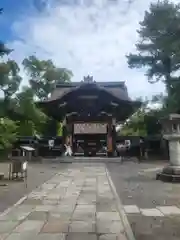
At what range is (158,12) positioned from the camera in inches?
1083

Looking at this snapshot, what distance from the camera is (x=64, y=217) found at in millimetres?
5754

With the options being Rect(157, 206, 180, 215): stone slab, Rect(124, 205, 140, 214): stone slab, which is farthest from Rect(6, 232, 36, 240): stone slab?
Rect(157, 206, 180, 215): stone slab

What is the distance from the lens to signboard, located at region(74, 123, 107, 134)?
25609 millimetres

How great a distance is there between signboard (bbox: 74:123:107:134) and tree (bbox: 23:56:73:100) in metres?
18.1

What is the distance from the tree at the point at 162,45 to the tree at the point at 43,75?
15.3m

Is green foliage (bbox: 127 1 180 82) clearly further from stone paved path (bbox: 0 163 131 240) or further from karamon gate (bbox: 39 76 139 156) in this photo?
stone paved path (bbox: 0 163 131 240)

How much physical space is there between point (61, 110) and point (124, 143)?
23.1ft

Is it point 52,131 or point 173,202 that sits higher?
point 52,131

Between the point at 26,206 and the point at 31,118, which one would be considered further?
the point at 31,118

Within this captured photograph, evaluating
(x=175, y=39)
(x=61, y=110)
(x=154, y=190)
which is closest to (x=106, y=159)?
(x=61, y=110)

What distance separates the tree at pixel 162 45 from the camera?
25.8 m

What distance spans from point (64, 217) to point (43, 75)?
39.2 meters

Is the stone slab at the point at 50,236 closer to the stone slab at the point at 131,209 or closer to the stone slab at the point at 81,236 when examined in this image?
the stone slab at the point at 81,236

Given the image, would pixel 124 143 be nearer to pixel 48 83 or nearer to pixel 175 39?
pixel 175 39
